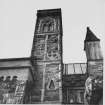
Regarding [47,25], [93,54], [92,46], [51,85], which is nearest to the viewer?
[51,85]

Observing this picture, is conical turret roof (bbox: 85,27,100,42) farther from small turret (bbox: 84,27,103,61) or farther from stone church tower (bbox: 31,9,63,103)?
stone church tower (bbox: 31,9,63,103)

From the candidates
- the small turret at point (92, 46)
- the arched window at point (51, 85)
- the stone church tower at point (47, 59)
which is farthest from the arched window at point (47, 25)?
the arched window at point (51, 85)

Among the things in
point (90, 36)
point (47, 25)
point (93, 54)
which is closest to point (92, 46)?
point (93, 54)

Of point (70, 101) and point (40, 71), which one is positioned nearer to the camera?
point (70, 101)

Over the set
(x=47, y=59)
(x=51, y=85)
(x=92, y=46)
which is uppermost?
(x=92, y=46)

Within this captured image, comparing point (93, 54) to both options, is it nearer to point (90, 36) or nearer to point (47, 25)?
point (90, 36)

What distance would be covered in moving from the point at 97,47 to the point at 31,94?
1.49 metres

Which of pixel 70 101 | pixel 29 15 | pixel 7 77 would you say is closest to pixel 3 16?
pixel 29 15

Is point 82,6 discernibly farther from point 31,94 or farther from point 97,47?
point 31,94

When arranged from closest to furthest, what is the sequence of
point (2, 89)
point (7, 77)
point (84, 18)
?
point (2, 89), point (7, 77), point (84, 18)

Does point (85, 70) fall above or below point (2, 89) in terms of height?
above

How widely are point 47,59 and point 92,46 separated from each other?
0.92 metres

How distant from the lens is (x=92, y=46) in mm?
4191

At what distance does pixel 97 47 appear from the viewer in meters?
3.93
